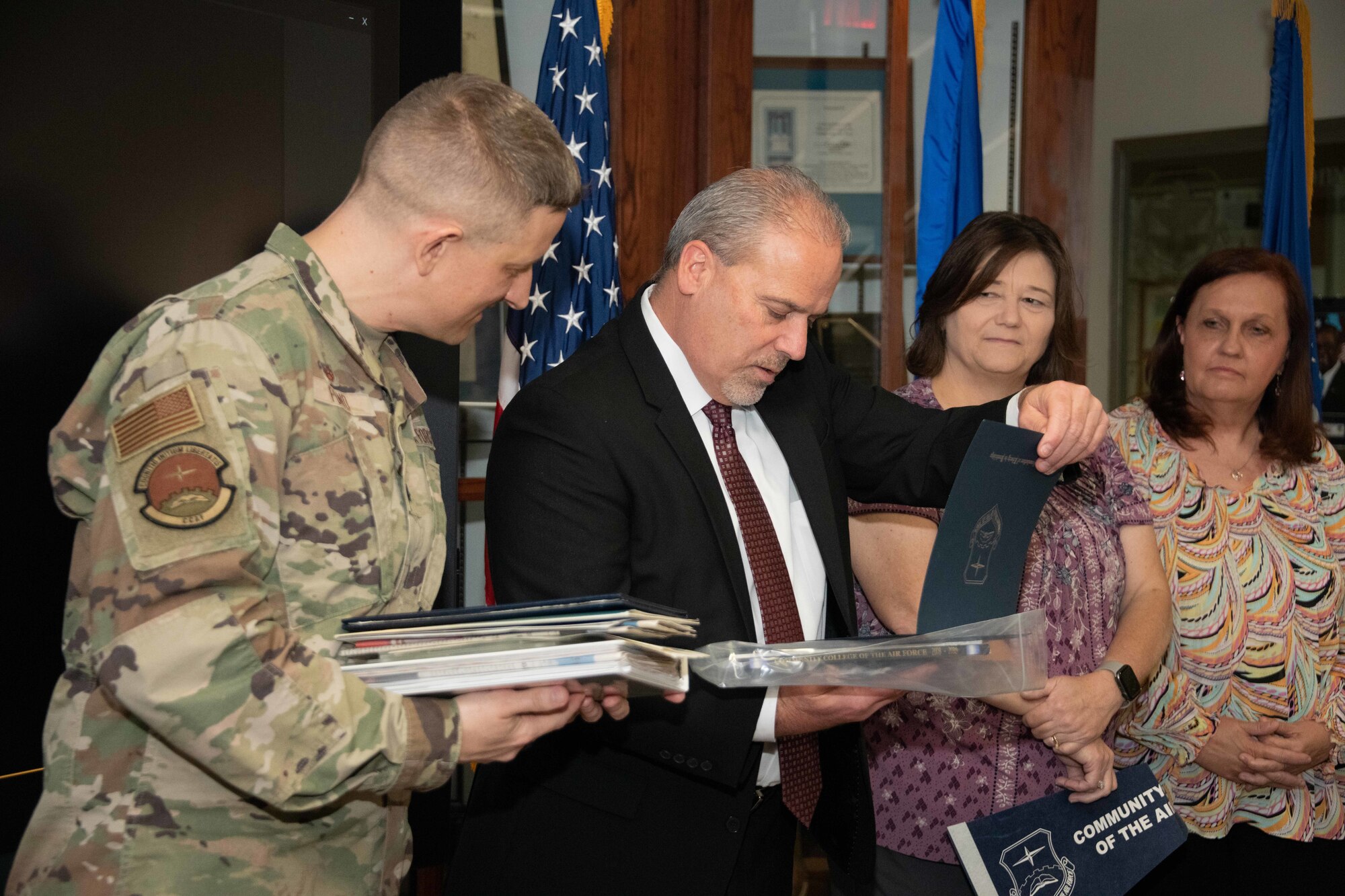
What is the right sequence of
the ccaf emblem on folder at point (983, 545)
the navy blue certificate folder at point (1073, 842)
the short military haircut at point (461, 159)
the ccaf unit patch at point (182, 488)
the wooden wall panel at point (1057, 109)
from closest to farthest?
the ccaf unit patch at point (182, 488), the short military haircut at point (461, 159), the ccaf emblem on folder at point (983, 545), the navy blue certificate folder at point (1073, 842), the wooden wall panel at point (1057, 109)

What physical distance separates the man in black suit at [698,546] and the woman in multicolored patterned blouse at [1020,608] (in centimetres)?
20

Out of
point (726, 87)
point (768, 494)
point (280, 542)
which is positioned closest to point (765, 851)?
point (768, 494)

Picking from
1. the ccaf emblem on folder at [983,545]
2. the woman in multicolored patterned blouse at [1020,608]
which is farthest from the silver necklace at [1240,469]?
the ccaf emblem on folder at [983,545]

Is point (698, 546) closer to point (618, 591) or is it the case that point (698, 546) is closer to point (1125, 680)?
point (618, 591)

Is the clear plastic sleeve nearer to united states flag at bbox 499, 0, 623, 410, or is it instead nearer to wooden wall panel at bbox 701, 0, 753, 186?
united states flag at bbox 499, 0, 623, 410

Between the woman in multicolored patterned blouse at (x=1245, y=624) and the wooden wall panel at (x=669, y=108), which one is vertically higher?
the wooden wall panel at (x=669, y=108)

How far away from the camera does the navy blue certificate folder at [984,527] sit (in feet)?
4.84

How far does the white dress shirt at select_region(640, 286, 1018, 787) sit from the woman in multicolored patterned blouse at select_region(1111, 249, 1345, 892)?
0.78 m

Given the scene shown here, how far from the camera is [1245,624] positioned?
7.10 feet

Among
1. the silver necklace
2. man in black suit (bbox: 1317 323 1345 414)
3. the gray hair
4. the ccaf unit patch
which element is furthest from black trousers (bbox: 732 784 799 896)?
man in black suit (bbox: 1317 323 1345 414)

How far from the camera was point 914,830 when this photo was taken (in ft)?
5.98

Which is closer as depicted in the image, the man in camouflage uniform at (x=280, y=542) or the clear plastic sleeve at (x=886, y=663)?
the man in camouflage uniform at (x=280, y=542)

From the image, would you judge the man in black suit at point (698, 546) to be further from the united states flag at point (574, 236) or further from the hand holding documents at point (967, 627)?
the united states flag at point (574, 236)

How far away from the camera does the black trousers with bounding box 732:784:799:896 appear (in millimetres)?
1600
